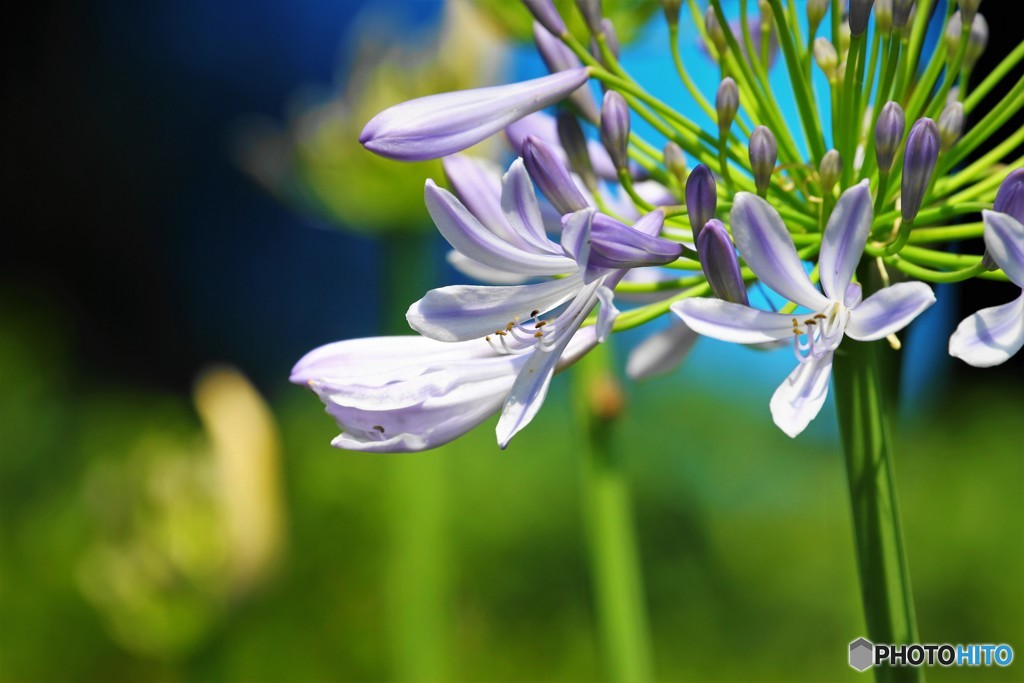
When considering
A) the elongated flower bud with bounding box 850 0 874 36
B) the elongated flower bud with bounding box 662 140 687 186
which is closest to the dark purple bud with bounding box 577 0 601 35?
the elongated flower bud with bounding box 662 140 687 186

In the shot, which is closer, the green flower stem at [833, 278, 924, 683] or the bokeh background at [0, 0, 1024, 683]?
the green flower stem at [833, 278, 924, 683]

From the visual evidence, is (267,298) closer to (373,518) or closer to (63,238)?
(63,238)

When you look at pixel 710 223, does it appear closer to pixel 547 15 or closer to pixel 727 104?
pixel 727 104

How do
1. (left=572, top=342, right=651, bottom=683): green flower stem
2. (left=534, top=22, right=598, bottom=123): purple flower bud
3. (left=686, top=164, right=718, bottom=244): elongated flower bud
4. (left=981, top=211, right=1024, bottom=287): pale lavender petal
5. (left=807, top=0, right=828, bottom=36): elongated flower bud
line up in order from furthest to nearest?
1. (left=572, top=342, right=651, bottom=683): green flower stem
2. (left=534, top=22, right=598, bottom=123): purple flower bud
3. (left=807, top=0, right=828, bottom=36): elongated flower bud
4. (left=686, top=164, right=718, bottom=244): elongated flower bud
5. (left=981, top=211, right=1024, bottom=287): pale lavender petal

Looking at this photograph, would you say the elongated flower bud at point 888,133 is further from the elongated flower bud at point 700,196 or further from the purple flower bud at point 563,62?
the purple flower bud at point 563,62

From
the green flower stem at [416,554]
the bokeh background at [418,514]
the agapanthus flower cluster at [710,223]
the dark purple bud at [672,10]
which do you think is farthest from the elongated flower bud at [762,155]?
the green flower stem at [416,554]

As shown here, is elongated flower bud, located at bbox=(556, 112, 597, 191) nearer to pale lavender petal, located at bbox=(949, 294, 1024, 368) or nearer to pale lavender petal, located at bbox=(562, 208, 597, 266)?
pale lavender petal, located at bbox=(562, 208, 597, 266)

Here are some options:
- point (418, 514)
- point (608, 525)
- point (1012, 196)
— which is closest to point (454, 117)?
point (1012, 196)
